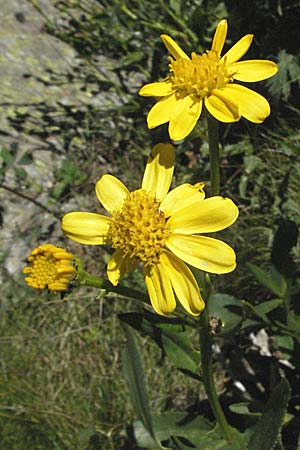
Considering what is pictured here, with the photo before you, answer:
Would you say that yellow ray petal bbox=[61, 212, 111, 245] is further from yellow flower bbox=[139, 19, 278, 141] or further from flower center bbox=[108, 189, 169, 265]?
yellow flower bbox=[139, 19, 278, 141]

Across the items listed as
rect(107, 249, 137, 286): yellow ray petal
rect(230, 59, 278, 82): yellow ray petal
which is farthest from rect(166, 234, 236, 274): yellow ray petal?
rect(230, 59, 278, 82): yellow ray petal

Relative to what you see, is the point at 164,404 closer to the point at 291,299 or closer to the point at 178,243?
the point at 291,299

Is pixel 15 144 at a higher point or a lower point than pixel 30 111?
lower

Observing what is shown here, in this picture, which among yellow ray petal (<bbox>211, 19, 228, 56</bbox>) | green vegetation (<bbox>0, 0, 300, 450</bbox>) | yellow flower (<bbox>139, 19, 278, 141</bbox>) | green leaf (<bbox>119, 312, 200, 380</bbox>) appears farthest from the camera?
green vegetation (<bbox>0, 0, 300, 450</bbox>)

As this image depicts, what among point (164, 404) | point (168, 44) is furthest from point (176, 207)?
point (164, 404)

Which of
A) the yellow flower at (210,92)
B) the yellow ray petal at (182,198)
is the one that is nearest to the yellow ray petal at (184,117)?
the yellow flower at (210,92)

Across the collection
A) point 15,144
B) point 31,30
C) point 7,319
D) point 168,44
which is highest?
point 31,30

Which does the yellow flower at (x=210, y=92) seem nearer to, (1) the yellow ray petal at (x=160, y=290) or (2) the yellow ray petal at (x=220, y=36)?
(2) the yellow ray petal at (x=220, y=36)
